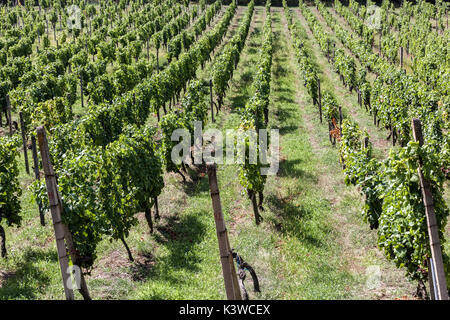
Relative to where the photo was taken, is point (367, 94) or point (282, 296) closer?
point (282, 296)

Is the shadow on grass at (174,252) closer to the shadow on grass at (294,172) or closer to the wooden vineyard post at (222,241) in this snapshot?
the shadow on grass at (294,172)

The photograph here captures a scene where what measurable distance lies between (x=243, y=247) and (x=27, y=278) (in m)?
6.53

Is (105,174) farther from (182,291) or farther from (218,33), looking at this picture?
(218,33)

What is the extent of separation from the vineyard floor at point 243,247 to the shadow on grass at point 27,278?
3 cm

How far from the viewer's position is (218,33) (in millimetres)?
46219

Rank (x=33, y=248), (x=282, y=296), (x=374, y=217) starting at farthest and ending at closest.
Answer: (x=33, y=248)
(x=374, y=217)
(x=282, y=296)

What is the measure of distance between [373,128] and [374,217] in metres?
13.9

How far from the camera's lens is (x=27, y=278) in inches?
432

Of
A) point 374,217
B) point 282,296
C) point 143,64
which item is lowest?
point 282,296

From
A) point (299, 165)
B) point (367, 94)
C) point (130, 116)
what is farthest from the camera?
point (367, 94)

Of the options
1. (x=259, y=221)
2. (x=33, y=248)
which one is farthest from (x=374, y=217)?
(x=33, y=248)

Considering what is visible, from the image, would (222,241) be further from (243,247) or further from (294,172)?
(294,172)

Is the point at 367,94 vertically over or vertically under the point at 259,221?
over

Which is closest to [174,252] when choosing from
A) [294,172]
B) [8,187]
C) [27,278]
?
[27,278]
